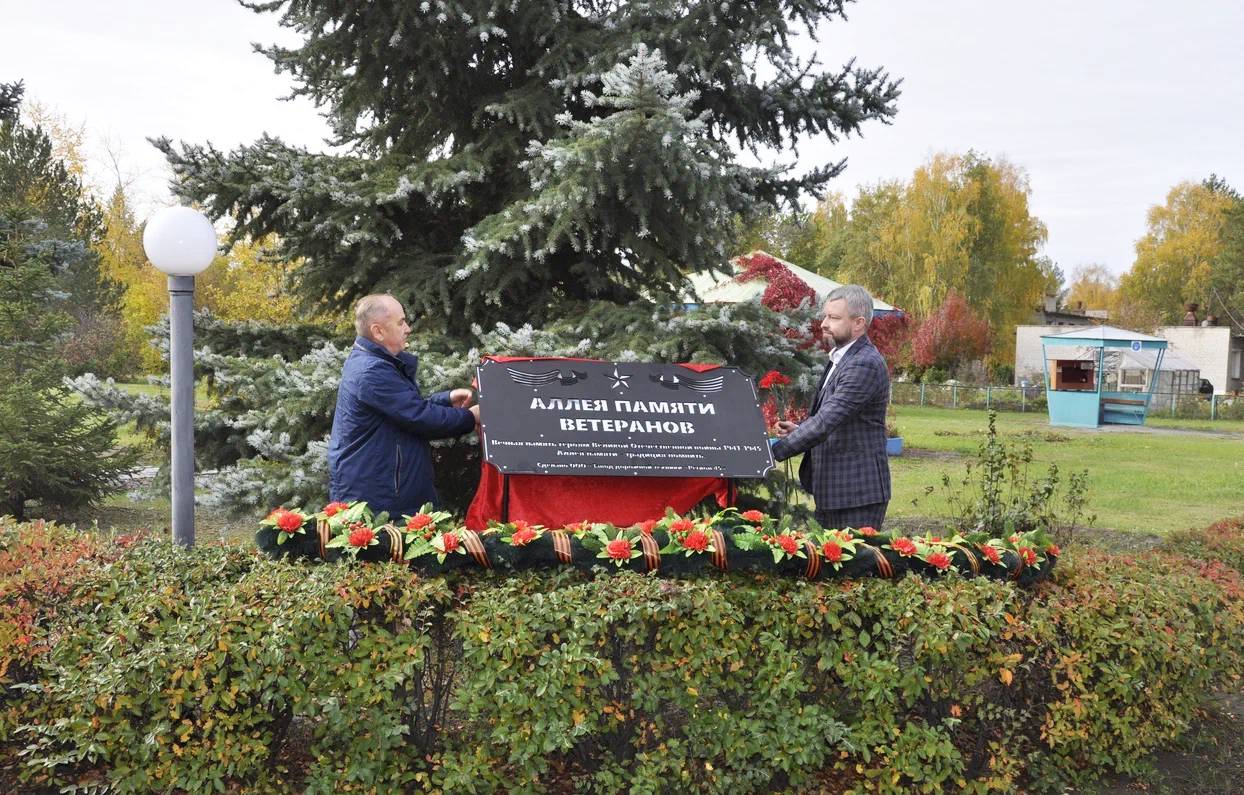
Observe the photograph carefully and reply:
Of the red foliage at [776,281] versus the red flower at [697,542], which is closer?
the red flower at [697,542]

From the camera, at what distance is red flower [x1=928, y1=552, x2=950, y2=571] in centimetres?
368

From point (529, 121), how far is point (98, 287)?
30.0m

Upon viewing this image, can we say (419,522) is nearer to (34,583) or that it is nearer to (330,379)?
(34,583)

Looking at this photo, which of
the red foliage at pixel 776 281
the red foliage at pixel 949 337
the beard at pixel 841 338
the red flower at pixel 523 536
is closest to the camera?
the red flower at pixel 523 536

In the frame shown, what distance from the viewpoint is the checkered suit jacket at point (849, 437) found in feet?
13.7

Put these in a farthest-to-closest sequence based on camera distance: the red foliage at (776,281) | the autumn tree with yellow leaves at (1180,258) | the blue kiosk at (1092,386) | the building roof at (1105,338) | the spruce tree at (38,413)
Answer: the autumn tree with yellow leaves at (1180,258), the building roof at (1105,338), the blue kiosk at (1092,386), the red foliage at (776,281), the spruce tree at (38,413)

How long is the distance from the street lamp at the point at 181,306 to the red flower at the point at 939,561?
344 cm

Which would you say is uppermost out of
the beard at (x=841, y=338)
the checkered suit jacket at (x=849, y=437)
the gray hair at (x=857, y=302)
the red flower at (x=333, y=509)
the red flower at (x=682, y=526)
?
the gray hair at (x=857, y=302)

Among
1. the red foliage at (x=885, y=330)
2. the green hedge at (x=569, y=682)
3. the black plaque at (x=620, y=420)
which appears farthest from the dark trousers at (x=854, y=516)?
the red foliage at (x=885, y=330)

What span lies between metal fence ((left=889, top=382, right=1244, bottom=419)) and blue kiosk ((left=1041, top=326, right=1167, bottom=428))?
2709 millimetres

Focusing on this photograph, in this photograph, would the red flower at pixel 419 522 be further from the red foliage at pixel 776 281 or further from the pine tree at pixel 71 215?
the pine tree at pixel 71 215

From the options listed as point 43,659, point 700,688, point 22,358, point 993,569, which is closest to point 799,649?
point 700,688

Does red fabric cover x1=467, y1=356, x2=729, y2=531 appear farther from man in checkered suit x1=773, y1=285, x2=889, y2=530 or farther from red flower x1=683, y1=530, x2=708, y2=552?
red flower x1=683, y1=530, x2=708, y2=552

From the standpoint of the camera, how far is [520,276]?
6105 mm
